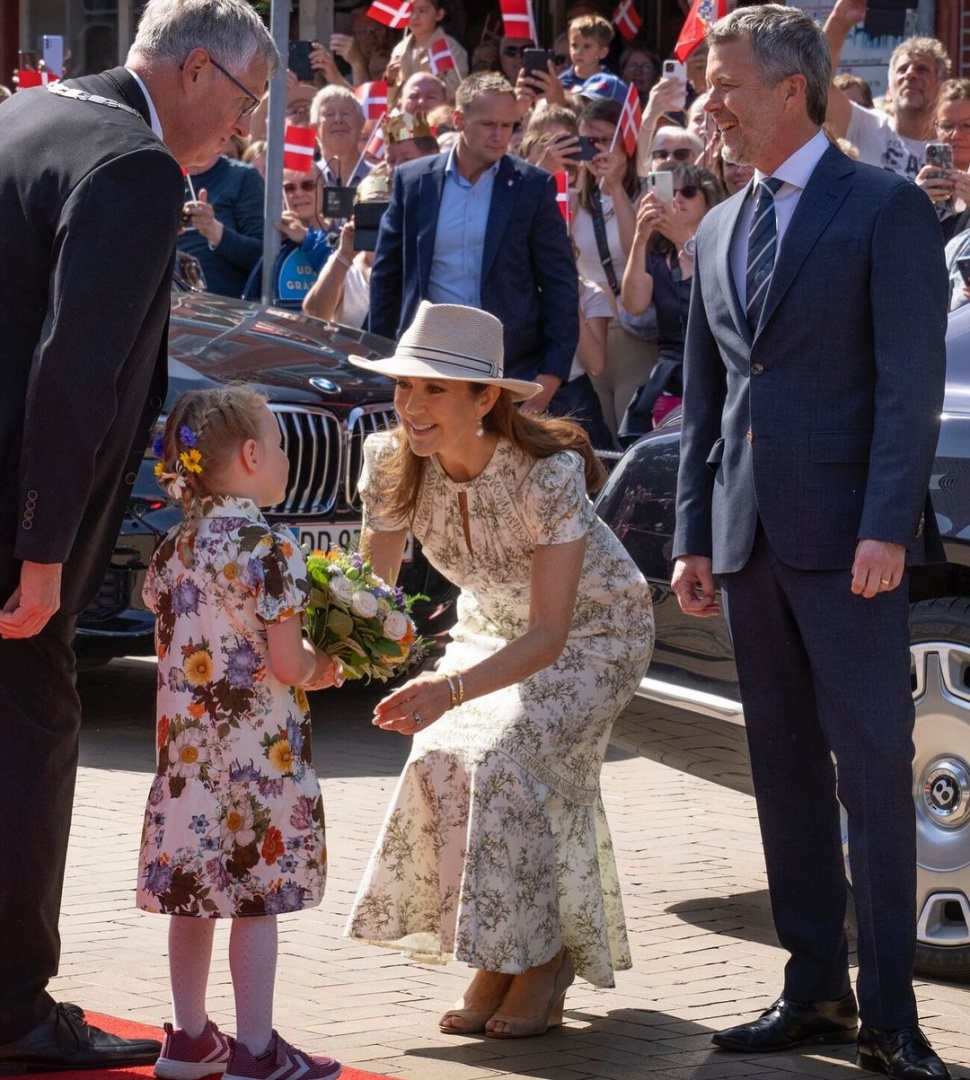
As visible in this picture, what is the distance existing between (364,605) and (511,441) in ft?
2.57

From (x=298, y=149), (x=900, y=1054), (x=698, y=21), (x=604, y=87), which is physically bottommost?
(x=900, y=1054)

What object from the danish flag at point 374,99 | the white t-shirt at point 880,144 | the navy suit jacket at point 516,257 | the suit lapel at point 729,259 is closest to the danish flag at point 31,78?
the navy suit jacket at point 516,257

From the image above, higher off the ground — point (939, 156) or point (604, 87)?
point (604, 87)

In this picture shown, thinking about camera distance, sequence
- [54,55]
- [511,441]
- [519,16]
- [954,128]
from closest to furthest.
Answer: [511,441] → [954,128] → [54,55] → [519,16]

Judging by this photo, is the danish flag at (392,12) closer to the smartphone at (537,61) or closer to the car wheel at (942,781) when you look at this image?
the smartphone at (537,61)

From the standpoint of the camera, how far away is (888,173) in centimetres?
430

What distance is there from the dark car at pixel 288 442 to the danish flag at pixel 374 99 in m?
4.76

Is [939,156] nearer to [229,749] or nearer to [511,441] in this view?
[511,441]

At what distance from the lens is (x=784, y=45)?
14.0 ft

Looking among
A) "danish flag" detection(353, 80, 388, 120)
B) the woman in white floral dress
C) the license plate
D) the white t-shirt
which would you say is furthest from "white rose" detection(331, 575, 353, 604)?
"danish flag" detection(353, 80, 388, 120)

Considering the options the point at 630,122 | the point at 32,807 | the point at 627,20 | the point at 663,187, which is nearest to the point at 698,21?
the point at 630,122

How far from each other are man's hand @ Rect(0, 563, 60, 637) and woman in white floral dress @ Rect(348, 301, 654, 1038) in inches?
33.4

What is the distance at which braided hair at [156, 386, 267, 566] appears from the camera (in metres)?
4.08

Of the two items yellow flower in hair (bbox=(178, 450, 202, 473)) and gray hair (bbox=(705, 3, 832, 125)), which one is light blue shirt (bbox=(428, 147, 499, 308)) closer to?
gray hair (bbox=(705, 3, 832, 125))
